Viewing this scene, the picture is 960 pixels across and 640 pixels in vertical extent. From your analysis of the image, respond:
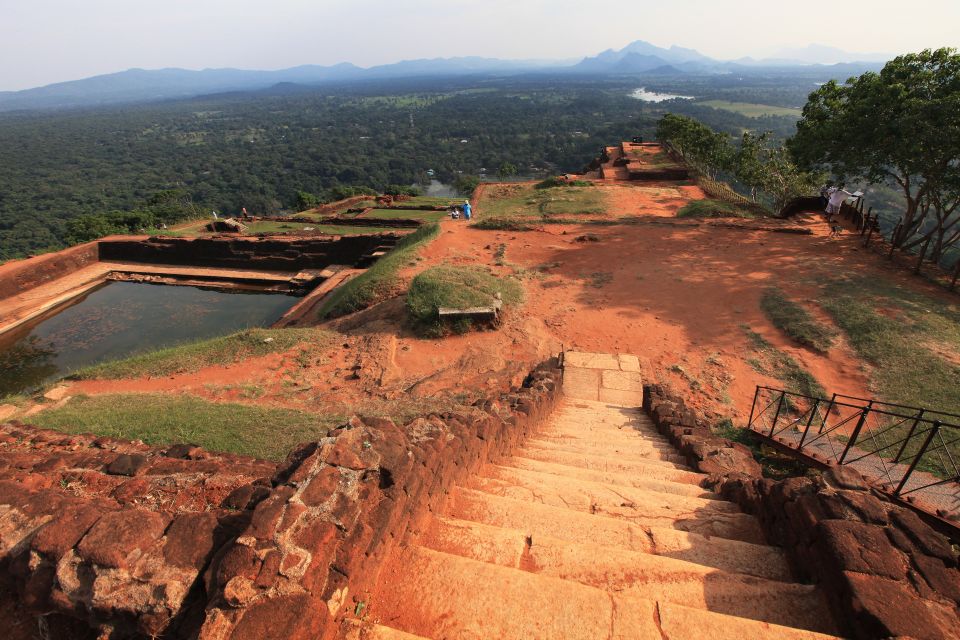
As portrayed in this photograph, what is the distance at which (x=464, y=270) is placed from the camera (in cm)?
1480

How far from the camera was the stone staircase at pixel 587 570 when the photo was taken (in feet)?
7.26

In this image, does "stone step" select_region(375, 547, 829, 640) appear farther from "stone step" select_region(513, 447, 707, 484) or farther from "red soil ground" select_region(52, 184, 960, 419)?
"red soil ground" select_region(52, 184, 960, 419)

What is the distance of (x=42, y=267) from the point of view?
22875mm

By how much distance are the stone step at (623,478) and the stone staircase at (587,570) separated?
2 cm

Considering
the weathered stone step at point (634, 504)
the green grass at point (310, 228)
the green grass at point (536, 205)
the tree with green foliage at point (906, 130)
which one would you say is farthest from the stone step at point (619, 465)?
the green grass at point (310, 228)

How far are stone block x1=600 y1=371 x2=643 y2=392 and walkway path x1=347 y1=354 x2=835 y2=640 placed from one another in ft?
16.5

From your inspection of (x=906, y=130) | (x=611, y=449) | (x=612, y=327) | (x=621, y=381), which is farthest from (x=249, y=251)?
(x=906, y=130)

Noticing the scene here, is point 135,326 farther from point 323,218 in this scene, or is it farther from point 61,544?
point 61,544

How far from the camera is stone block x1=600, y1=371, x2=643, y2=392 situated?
31.4 feet

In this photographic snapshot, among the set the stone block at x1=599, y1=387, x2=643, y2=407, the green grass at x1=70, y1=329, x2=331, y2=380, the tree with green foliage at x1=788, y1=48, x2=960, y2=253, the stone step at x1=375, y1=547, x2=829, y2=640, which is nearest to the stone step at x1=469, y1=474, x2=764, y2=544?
the stone step at x1=375, y1=547, x2=829, y2=640

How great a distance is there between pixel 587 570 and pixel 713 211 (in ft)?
71.9

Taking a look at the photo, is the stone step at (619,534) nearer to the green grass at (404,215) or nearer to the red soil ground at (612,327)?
the red soil ground at (612,327)

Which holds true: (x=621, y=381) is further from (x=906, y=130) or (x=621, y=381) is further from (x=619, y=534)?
(x=906, y=130)

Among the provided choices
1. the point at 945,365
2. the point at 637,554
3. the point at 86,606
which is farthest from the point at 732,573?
the point at 945,365
